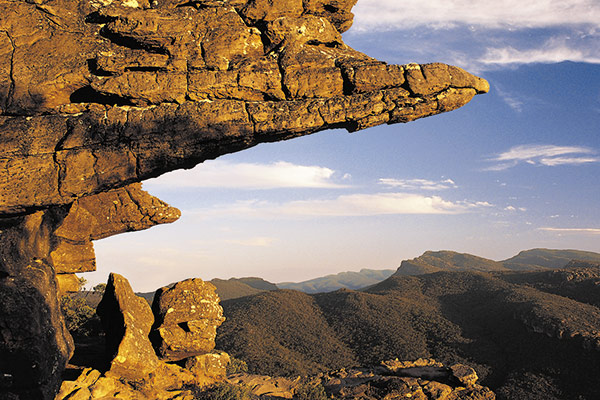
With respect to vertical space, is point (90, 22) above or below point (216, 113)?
above

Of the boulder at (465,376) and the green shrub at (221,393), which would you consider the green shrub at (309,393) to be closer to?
the green shrub at (221,393)

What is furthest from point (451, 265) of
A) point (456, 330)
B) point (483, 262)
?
point (456, 330)

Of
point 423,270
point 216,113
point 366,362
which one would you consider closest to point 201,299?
point 216,113

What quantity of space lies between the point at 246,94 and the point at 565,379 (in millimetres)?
45799

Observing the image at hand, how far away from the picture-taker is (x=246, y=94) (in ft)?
45.6

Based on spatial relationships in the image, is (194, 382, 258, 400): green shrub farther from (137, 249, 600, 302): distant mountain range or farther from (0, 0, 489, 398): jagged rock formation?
(137, 249, 600, 302): distant mountain range

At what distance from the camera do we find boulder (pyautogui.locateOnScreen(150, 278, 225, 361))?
59.8 feet

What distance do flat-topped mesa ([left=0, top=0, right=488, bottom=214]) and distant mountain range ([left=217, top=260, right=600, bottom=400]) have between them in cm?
3589

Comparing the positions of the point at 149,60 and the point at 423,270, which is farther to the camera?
the point at 423,270

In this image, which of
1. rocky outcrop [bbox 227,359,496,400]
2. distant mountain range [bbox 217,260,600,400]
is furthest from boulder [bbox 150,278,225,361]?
distant mountain range [bbox 217,260,600,400]

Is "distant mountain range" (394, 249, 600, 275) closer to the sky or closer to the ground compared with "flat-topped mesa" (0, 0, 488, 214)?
closer to the ground

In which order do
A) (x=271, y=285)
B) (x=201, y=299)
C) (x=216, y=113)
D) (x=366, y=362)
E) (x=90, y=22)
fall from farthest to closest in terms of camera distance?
(x=271, y=285)
(x=366, y=362)
(x=201, y=299)
(x=90, y=22)
(x=216, y=113)

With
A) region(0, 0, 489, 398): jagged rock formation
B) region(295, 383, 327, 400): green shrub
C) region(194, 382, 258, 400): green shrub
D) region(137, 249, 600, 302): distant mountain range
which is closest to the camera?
region(0, 0, 489, 398): jagged rock formation

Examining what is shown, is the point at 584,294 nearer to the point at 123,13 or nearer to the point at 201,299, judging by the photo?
the point at 201,299
